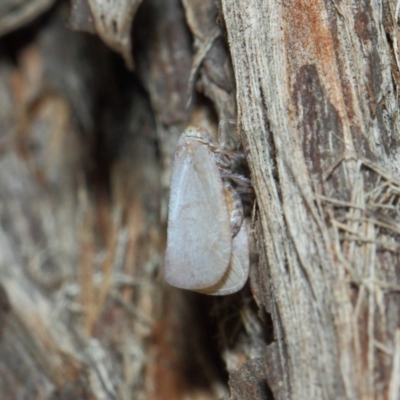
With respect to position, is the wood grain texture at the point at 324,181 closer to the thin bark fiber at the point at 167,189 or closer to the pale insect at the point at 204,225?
the thin bark fiber at the point at 167,189

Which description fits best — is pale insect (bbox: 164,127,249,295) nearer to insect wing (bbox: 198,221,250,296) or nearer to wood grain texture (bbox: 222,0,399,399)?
insect wing (bbox: 198,221,250,296)

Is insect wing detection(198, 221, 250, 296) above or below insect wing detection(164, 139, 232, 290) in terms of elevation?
below

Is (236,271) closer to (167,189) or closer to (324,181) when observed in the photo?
(324,181)

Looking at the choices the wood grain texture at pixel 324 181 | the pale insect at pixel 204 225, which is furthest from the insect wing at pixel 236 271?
the wood grain texture at pixel 324 181

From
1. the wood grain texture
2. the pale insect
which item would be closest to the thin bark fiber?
the wood grain texture

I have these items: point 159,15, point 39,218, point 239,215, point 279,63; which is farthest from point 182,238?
point 39,218

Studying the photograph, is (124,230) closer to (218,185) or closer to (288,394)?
(218,185)

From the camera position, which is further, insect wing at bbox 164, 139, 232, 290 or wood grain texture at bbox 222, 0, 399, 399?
insect wing at bbox 164, 139, 232, 290
